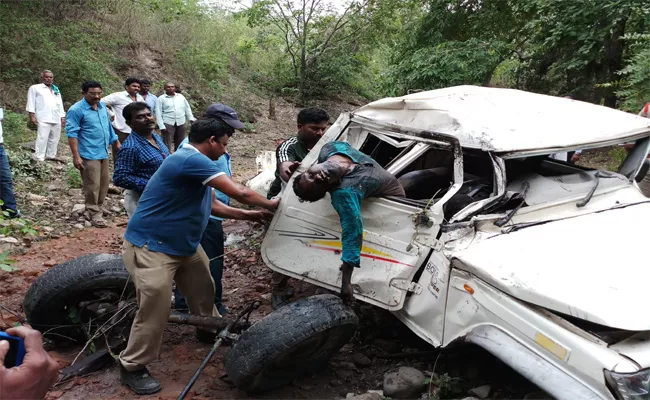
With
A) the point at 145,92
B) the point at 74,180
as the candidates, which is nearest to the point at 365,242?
the point at 74,180

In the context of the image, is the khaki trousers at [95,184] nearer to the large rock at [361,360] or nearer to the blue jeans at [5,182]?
the blue jeans at [5,182]

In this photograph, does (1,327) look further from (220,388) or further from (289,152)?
(289,152)

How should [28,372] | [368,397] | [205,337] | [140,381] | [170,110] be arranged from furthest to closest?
[170,110] → [205,337] → [140,381] → [368,397] → [28,372]

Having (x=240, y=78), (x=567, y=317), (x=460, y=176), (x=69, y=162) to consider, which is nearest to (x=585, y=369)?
(x=567, y=317)

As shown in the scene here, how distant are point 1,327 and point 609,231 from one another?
Answer: 164 inches

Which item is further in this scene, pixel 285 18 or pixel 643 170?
pixel 285 18

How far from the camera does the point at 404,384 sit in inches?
110

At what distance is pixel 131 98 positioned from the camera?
290 inches

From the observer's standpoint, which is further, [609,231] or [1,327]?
[1,327]

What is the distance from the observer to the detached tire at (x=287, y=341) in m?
2.67

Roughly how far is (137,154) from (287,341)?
6.67ft

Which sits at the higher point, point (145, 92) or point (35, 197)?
point (145, 92)

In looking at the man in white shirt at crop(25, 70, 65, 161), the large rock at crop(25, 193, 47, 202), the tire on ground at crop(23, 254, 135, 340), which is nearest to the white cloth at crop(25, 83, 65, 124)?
the man in white shirt at crop(25, 70, 65, 161)

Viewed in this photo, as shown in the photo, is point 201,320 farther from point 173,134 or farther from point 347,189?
point 173,134
